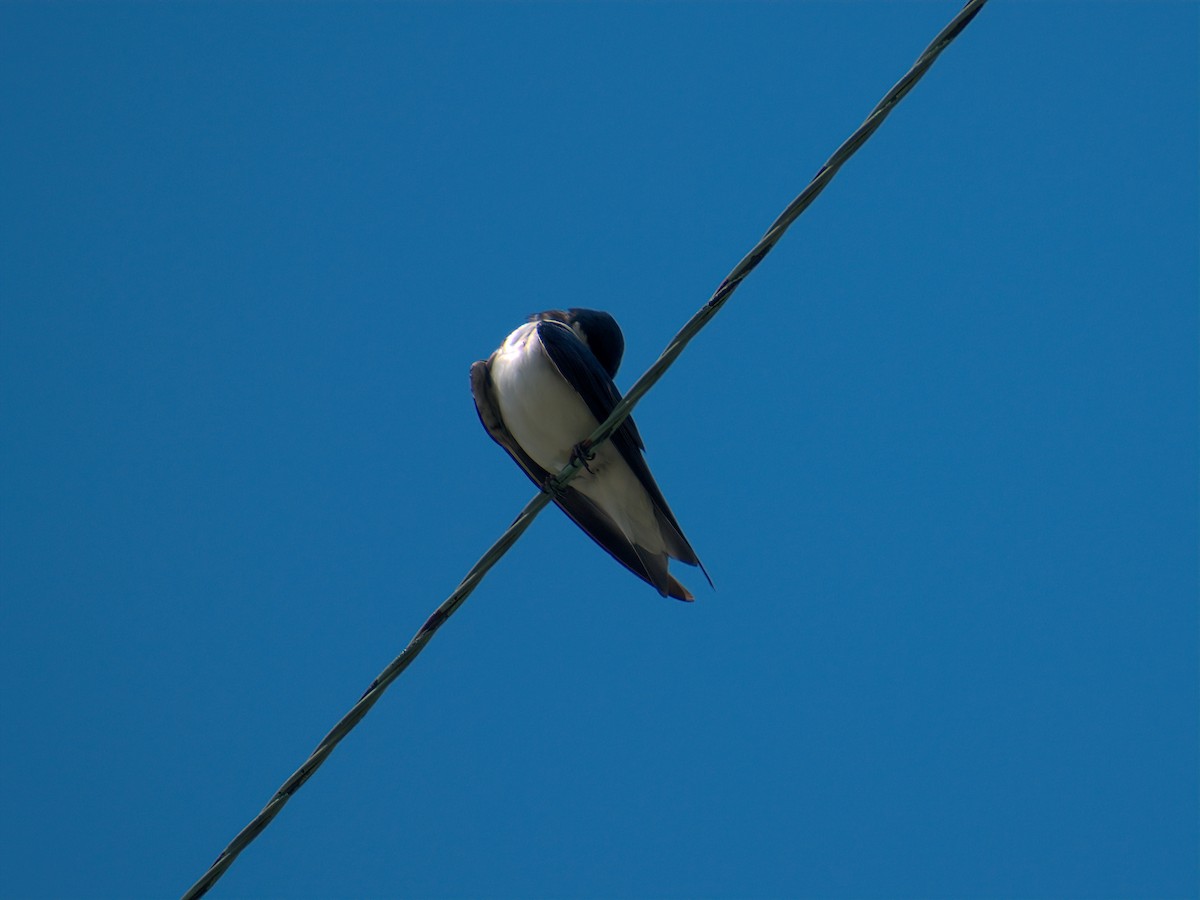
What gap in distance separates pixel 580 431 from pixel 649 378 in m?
2.11

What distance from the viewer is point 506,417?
604cm

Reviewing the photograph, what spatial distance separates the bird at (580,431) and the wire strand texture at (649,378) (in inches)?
72.3

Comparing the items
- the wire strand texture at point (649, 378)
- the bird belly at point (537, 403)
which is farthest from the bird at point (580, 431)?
the wire strand texture at point (649, 378)

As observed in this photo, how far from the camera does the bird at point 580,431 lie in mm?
5664

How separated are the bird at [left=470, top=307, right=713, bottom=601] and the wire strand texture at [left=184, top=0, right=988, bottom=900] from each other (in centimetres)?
184

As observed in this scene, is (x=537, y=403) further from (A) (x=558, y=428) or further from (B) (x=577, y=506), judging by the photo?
(B) (x=577, y=506)

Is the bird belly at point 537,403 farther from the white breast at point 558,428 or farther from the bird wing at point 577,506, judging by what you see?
the bird wing at point 577,506

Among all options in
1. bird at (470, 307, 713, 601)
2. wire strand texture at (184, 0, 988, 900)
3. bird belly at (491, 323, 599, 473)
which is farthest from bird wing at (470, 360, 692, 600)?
wire strand texture at (184, 0, 988, 900)

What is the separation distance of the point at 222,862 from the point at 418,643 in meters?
0.77

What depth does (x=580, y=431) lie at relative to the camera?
5.83 m

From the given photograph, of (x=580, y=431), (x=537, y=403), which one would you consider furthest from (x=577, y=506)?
(x=537, y=403)

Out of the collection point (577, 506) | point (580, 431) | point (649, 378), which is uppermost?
point (580, 431)

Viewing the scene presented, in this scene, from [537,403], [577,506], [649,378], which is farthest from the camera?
[577,506]

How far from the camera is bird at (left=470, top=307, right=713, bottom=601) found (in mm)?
5664
